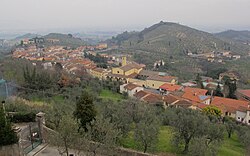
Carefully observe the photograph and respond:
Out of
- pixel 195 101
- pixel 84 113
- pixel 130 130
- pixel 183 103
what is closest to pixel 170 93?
pixel 195 101

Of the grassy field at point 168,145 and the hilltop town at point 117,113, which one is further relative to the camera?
the grassy field at point 168,145

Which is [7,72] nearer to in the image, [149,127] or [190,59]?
[149,127]

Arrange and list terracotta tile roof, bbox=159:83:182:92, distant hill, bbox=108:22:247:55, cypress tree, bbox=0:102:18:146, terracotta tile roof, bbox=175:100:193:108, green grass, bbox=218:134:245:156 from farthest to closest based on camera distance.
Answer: distant hill, bbox=108:22:247:55, terracotta tile roof, bbox=159:83:182:92, terracotta tile roof, bbox=175:100:193:108, green grass, bbox=218:134:245:156, cypress tree, bbox=0:102:18:146

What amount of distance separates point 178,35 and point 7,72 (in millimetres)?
100614

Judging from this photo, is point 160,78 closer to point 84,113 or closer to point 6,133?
point 84,113

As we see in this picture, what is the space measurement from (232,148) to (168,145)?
698 cm

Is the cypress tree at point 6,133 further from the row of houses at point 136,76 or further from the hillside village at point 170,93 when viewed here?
the row of houses at point 136,76

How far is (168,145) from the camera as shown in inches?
700

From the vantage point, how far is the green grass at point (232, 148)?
1912cm

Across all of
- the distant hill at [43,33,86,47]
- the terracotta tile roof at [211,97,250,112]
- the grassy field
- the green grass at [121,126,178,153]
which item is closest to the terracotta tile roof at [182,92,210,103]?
the terracotta tile roof at [211,97,250,112]

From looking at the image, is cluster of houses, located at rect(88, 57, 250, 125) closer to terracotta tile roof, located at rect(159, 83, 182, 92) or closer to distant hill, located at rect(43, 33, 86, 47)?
terracotta tile roof, located at rect(159, 83, 182, 92)

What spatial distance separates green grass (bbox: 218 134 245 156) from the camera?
1912 cm

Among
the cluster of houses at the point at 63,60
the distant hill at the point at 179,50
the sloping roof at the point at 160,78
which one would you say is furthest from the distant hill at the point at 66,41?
the sloping roof at the point at 160,78

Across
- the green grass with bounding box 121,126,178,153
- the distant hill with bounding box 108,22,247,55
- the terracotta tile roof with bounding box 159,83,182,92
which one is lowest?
the terracotta tile roof with bounding box 159,83,182,92
